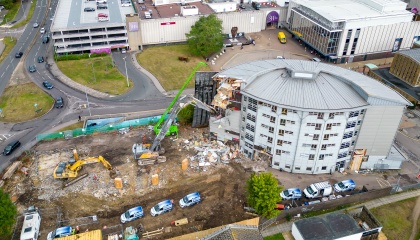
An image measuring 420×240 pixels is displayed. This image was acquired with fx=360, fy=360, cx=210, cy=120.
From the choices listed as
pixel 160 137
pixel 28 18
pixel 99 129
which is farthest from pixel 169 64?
pixel 28 18

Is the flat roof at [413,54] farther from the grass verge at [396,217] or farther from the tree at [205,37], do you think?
the tree at [205,37]

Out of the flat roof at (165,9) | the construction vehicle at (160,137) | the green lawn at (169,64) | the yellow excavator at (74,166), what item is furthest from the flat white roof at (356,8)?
the yellow excavator at (74,166)

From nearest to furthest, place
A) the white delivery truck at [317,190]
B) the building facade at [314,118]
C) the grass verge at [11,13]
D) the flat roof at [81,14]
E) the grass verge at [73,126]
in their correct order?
1. the building facade at [314,118]
2. the white delivery truck at [317,190]
3. the grass verge at [73,126]
4. the flat roof at [81,14]
5. the grass verge at [11,13]

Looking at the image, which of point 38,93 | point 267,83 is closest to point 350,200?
point 267,83

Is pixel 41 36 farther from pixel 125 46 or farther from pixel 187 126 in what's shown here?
pixel 187 126

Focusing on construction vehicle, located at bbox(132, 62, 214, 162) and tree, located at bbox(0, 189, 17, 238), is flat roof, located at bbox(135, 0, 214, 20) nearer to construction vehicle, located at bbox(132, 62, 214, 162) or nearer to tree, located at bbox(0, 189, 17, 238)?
construction vehicle, located at bbox(132, 62, 214, 162)

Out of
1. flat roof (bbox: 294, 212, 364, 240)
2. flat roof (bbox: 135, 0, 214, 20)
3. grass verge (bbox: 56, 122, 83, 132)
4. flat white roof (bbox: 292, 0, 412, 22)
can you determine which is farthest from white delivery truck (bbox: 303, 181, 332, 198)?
flat roof (bbox: 135, 0, 214, 20)
